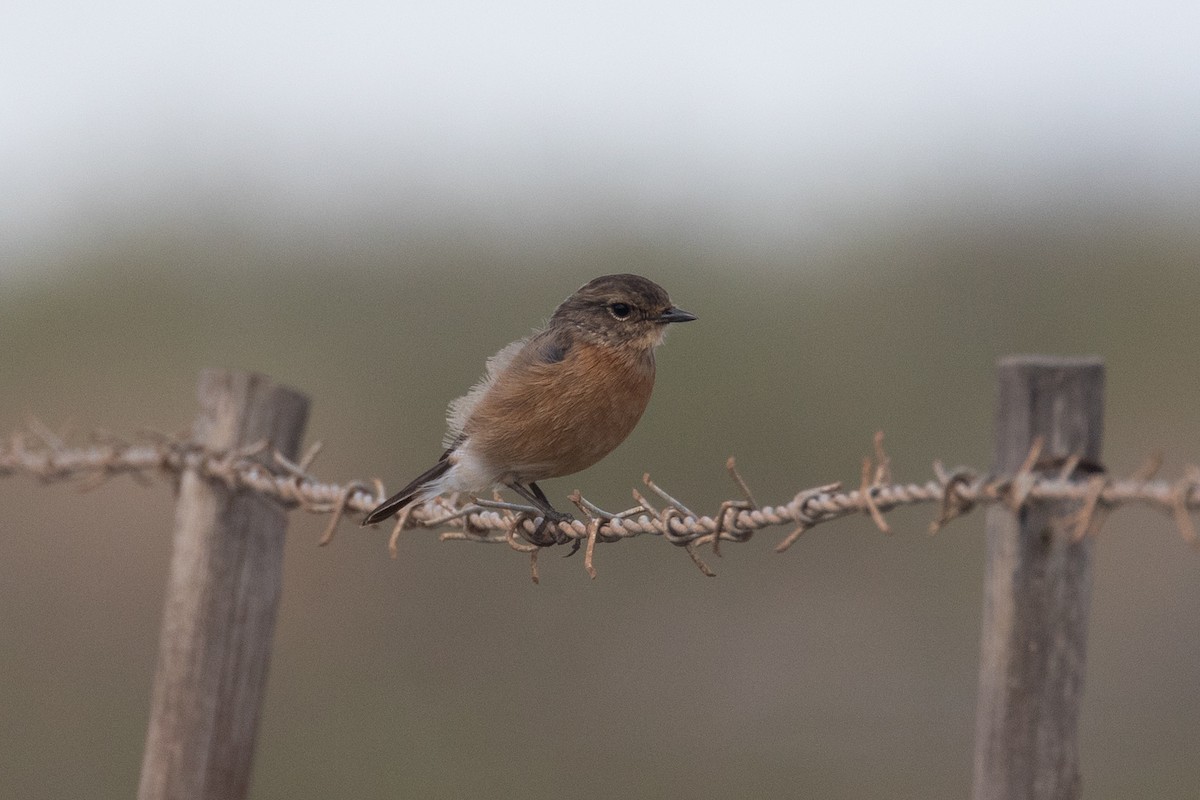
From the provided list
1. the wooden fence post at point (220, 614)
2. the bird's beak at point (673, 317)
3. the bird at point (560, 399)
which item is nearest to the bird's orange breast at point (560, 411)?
the bird at point (560, 399)

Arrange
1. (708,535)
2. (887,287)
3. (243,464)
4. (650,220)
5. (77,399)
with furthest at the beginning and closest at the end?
(650,220)
(887,287)
(77,399)
(243,464)
(708,535)

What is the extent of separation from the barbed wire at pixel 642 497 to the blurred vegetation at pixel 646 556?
470 cm

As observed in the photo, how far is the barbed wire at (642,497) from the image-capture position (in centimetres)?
248

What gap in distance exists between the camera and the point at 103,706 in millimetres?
9891

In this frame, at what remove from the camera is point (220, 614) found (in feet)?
14.0

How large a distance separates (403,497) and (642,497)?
3.86 ft

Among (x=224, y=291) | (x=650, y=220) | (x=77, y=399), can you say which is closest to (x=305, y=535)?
(x=77, y=399)

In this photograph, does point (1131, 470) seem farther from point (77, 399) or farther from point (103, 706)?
point (77, 399)

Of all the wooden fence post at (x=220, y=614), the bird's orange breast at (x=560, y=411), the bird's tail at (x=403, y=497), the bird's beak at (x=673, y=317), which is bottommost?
the wooden fence post at (x=220, y=614)

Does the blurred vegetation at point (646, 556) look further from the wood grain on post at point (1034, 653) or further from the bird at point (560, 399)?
the wood grain on post at point (1034, 653)

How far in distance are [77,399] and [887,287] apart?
24.8 ft

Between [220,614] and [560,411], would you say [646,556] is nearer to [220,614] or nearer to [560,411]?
[560,411]

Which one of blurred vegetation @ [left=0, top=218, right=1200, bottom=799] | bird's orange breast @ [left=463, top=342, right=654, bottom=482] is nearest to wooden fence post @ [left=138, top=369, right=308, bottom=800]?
bird's orange breast @ [left=463, top=342, right=654, bottom=482]

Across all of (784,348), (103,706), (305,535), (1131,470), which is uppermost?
(784,348)
